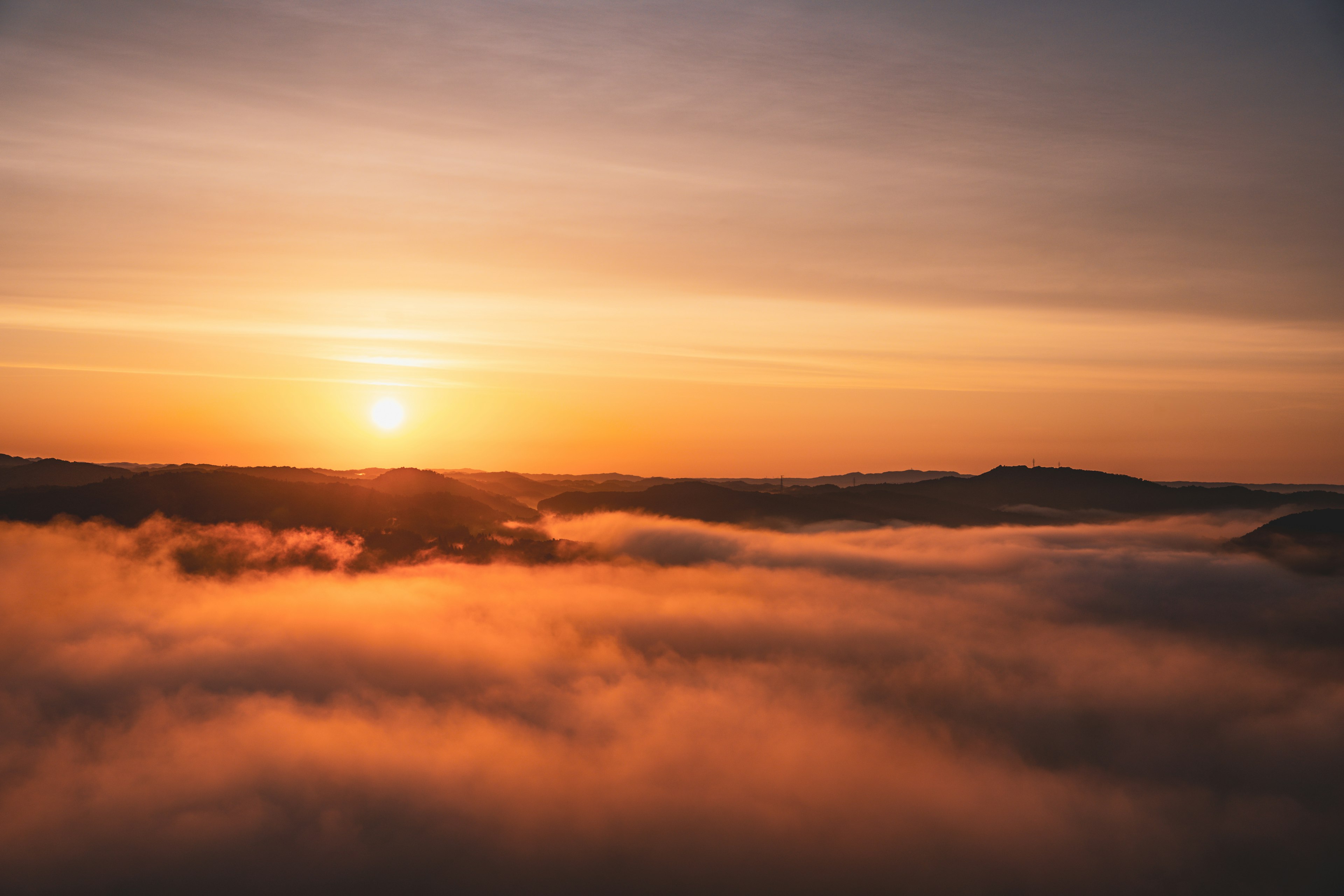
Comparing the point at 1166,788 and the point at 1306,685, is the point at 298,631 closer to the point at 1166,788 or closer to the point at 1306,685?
the point at 1166,788

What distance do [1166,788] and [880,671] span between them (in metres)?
55.3

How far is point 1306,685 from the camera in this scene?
188 m

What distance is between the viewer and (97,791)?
12612 cm

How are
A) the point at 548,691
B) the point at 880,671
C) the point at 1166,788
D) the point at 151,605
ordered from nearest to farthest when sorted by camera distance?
the point at 1166,788, the point at 548,691, the point at 151,605, the point at 880,671

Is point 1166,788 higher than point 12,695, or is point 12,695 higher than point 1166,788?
point 12,695

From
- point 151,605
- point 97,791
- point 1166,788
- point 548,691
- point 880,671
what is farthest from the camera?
point 880,671

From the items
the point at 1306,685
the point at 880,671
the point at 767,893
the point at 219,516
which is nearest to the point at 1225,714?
the point at 1306,685

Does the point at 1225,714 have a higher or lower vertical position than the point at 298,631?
lower

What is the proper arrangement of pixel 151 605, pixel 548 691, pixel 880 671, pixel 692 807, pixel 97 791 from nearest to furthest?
pixel 97 791
pixel 692 807
pixel 548 691
pixel 151 605
pixel 880 671

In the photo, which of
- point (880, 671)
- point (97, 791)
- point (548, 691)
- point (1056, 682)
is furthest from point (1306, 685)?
point (97, 791)

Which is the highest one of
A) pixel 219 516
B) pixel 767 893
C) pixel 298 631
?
pixel 219 516

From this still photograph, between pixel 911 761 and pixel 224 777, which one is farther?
pixel 911 761

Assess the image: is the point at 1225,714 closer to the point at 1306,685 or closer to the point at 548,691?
the point at 1306,685

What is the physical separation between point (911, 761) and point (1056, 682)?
52.1 meters
